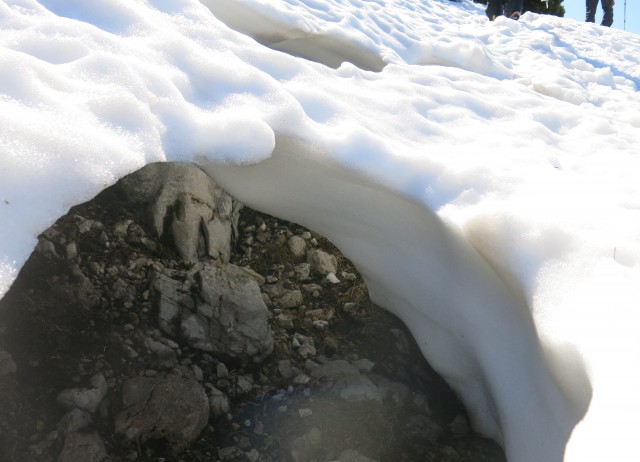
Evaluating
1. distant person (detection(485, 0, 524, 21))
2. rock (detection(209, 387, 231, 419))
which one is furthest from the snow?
distant person (detection(485, 0, 524, 21))

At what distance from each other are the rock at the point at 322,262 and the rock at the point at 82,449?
1.27m

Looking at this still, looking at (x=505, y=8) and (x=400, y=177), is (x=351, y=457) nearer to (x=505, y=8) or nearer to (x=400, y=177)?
(x=400, y=177)

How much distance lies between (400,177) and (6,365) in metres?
1.38

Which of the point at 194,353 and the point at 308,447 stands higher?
the point at 194,353

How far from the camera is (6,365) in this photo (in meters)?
1.93

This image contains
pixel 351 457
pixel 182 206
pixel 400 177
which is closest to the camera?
pixel 351 457

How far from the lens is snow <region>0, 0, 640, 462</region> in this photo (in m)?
1.53

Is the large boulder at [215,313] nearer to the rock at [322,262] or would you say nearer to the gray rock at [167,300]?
the gray rock at [167,300]

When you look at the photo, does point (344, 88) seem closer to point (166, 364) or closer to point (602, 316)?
point (166, 364)

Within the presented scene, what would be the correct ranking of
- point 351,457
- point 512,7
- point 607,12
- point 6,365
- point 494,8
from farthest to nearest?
point 607,12, point 512,7, point 494,8, point 351,457, point 6,365

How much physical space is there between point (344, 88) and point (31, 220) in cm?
166

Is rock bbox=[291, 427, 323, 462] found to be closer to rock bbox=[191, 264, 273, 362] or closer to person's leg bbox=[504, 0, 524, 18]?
rock bbox=[191, 264, 273, 362]

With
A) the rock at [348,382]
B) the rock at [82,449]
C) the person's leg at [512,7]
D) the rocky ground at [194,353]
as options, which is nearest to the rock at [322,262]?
the rocky ground at [194,353]

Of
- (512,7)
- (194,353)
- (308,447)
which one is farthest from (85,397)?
(512,7)
